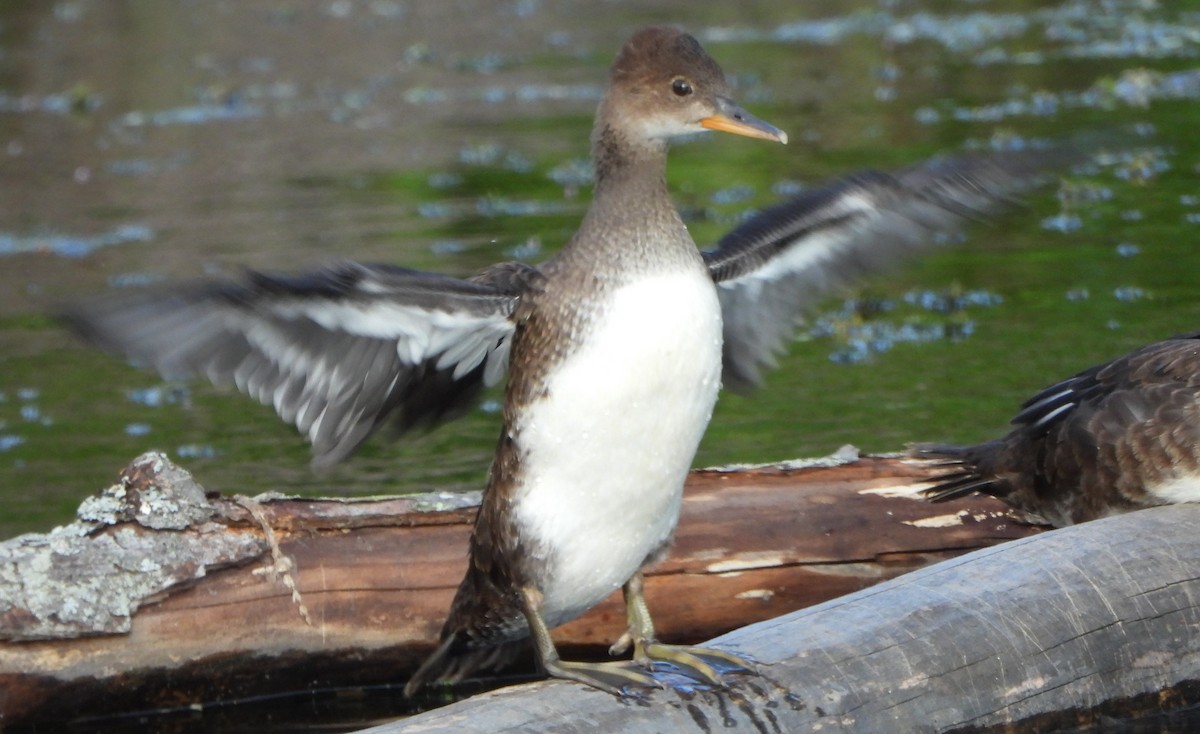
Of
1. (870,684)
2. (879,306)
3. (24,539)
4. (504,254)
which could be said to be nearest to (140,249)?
(504,254)

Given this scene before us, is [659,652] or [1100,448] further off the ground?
[1100,448]

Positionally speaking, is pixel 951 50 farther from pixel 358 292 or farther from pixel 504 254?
pixel 358 292

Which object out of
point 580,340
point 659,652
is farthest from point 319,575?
point 580,340

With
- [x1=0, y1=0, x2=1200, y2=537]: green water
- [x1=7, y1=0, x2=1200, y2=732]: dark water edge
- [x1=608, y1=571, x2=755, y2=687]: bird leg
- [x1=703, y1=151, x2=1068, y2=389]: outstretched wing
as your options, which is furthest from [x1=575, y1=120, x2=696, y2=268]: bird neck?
[x1=0, y1=0, x2=1200, y2=537]: green water

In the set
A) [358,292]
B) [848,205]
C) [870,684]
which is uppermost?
[848,205]

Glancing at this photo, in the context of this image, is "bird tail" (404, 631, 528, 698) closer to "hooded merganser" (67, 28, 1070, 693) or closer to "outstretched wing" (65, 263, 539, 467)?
"hooded merganser" (67, 28, 1070, 693)

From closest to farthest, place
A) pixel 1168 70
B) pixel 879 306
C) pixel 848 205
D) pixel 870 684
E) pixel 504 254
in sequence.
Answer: pixel 870 684 < pixel 848 205 < pixel 879 306 < pixel 504 254 < pixel 1168 70

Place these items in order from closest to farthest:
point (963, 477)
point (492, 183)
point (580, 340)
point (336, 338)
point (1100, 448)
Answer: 1. point (580, 340)
2. point (336, 338)
3. point (1100, 448)
4. point (963, 477)
5. point (492, 183)

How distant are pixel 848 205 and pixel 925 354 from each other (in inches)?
157

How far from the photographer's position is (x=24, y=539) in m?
5.15

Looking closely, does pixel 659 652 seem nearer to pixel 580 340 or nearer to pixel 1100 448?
pixel 580 340

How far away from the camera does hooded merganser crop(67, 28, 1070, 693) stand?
4.38m

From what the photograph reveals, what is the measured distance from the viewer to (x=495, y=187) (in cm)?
1304

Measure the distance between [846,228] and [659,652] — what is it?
4.39ft
